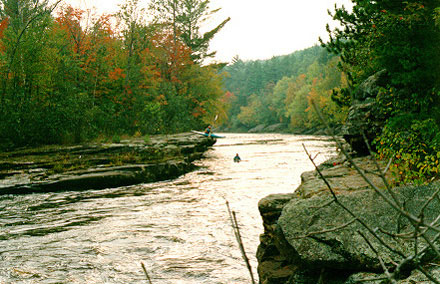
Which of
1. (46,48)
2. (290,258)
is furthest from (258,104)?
(290,258)

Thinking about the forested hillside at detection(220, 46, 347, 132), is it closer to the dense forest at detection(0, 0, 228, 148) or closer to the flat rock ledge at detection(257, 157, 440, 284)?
the dense forest at detection(0, 0, 228, 148)

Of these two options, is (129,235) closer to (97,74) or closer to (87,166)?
(87,166)

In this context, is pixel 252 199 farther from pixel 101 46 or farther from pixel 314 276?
pixel 101 46

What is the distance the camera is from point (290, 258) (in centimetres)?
552

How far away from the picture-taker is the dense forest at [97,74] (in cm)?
1958

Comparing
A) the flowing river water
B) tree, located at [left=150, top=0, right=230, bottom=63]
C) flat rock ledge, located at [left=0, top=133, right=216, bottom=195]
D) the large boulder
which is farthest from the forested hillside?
the large boulder

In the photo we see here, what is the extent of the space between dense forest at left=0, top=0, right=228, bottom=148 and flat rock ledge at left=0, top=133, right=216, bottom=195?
2.37 meters

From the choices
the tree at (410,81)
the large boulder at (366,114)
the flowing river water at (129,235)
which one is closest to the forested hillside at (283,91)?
the flowing river water at (129,235)

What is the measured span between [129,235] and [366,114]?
22.6ft

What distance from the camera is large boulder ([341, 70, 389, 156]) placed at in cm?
1017

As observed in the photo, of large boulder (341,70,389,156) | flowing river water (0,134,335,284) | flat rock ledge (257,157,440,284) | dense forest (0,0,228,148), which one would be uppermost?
dense forest (0,0,228,148)

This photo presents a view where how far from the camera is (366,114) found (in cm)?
1034

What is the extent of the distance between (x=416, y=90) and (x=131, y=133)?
23.1 m

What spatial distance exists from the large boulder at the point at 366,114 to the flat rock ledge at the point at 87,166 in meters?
9.14
